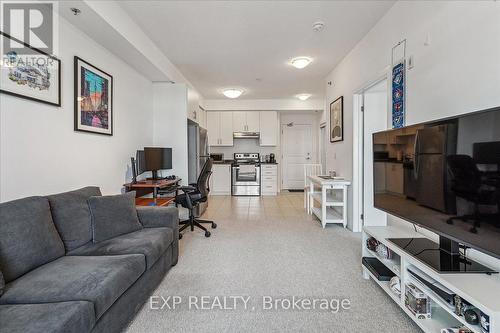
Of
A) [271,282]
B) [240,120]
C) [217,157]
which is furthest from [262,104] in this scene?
[271,282]

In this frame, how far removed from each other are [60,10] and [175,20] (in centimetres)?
108

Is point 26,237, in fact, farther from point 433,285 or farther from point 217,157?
point 217,157

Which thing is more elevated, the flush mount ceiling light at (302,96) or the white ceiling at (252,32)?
the flush mount ceiling light at (302,96)

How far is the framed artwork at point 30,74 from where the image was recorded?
1774mm

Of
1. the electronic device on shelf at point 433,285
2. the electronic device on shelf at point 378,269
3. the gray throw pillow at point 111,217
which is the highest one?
the gray throw pillow at point 111,217

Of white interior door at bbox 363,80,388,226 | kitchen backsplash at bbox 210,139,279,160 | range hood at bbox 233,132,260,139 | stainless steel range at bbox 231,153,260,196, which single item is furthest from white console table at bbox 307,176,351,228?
kitchen backsplash at bbox 210,139,279,160

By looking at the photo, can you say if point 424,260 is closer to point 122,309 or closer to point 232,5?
point 122,309

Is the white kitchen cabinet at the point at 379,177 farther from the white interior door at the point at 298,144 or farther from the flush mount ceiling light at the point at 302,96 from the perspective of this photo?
the white interior door at the point at 298,144

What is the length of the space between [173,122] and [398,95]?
134 inches

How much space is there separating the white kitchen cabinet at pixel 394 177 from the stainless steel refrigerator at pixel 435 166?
0.18m

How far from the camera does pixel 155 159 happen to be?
3750 mm

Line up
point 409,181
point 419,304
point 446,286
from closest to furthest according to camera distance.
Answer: point 446,286
point 419,304
point 409,181

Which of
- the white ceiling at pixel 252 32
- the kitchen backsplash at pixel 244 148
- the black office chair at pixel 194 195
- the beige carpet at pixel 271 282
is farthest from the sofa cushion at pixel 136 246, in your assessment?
the kitchen backsplash at pixel 244 148

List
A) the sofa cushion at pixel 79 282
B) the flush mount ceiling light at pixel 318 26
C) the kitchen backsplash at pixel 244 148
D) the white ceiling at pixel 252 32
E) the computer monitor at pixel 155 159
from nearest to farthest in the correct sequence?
the sofa cushion at pixel 79 282
the white ceiling at pixel 252 32
the flush mount ceiling light at pixel 318 26
the computer monitor at pixel 155 159
the kitchen backsplash at pixel 244 148
